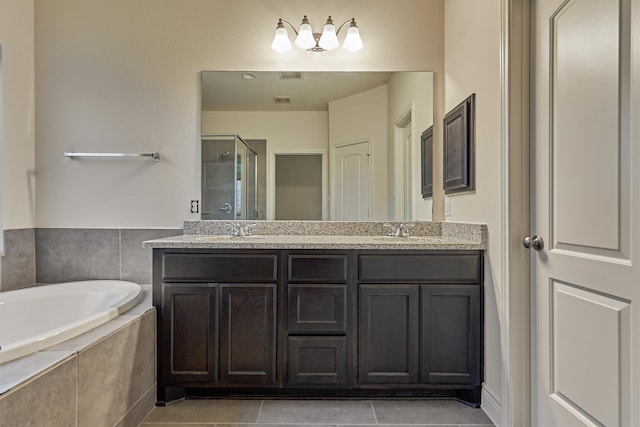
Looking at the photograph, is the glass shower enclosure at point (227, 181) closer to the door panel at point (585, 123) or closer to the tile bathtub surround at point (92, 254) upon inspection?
the tile bathtub surround at point (92, 254)

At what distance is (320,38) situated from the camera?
2.41 meters

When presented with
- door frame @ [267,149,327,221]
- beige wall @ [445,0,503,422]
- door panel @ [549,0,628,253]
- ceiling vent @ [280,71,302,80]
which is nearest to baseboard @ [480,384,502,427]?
beige wall @ [445,0,503,422]

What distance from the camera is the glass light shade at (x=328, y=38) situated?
7.70 ft

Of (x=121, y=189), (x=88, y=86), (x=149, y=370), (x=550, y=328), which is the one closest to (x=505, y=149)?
(x=550, y=328)

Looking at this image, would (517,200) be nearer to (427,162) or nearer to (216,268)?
(427,162)

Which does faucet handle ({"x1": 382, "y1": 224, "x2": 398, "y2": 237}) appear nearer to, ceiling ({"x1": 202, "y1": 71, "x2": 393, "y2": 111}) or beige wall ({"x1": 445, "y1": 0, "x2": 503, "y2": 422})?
beige wall ({"x1": 445, "y1": 0, "x2": 503, "y2": 422})

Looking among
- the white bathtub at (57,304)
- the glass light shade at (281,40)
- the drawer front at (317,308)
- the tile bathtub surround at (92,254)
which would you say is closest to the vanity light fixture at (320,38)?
the glass light shade at (281,40)

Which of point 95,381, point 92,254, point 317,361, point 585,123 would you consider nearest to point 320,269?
point 317,361

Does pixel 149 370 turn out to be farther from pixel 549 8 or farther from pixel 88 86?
pixel 549 8

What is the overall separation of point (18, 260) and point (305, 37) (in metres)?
2.33

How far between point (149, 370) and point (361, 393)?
3.68 feet

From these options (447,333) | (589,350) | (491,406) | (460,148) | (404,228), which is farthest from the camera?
(404,228)

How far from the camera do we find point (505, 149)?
1630 mm

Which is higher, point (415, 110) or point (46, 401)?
point (415, 110)
